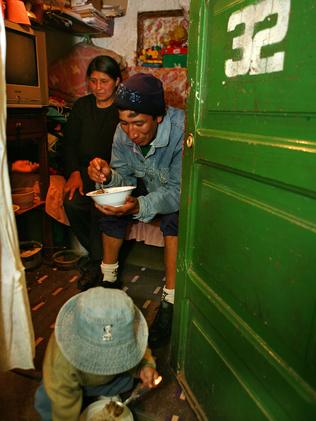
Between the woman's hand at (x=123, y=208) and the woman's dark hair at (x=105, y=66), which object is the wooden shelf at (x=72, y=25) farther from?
the woman's hand at (x=123, y=208)

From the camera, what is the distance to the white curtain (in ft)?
2.48

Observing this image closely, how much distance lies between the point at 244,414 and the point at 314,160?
31.2 inches

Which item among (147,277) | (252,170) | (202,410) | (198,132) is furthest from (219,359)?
(147,277)

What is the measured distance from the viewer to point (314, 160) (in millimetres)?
652

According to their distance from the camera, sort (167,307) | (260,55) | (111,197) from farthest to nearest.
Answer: (167,307) < (111,197) < (260,55)

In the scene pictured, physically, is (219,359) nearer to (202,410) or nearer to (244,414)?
(244,414)

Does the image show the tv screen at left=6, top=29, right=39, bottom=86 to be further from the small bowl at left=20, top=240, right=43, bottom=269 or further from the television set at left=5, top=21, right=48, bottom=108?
the small bowl at left=20, top=240, right=43, bottom=269

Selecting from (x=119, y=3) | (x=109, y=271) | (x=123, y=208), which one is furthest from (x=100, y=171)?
(x=119, y=3)

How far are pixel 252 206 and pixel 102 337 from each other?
1.86 feet

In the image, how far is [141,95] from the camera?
1521 mm

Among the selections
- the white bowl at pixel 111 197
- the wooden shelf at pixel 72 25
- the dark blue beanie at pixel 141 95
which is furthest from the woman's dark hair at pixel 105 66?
the white bowl at pixel 111 197

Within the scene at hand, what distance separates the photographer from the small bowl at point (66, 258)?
7.82ft

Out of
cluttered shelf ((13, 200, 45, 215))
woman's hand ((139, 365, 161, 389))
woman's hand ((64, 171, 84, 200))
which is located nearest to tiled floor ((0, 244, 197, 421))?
woman's hand ((139, 365, 161, 389))

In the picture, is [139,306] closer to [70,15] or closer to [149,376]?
[149,376]
